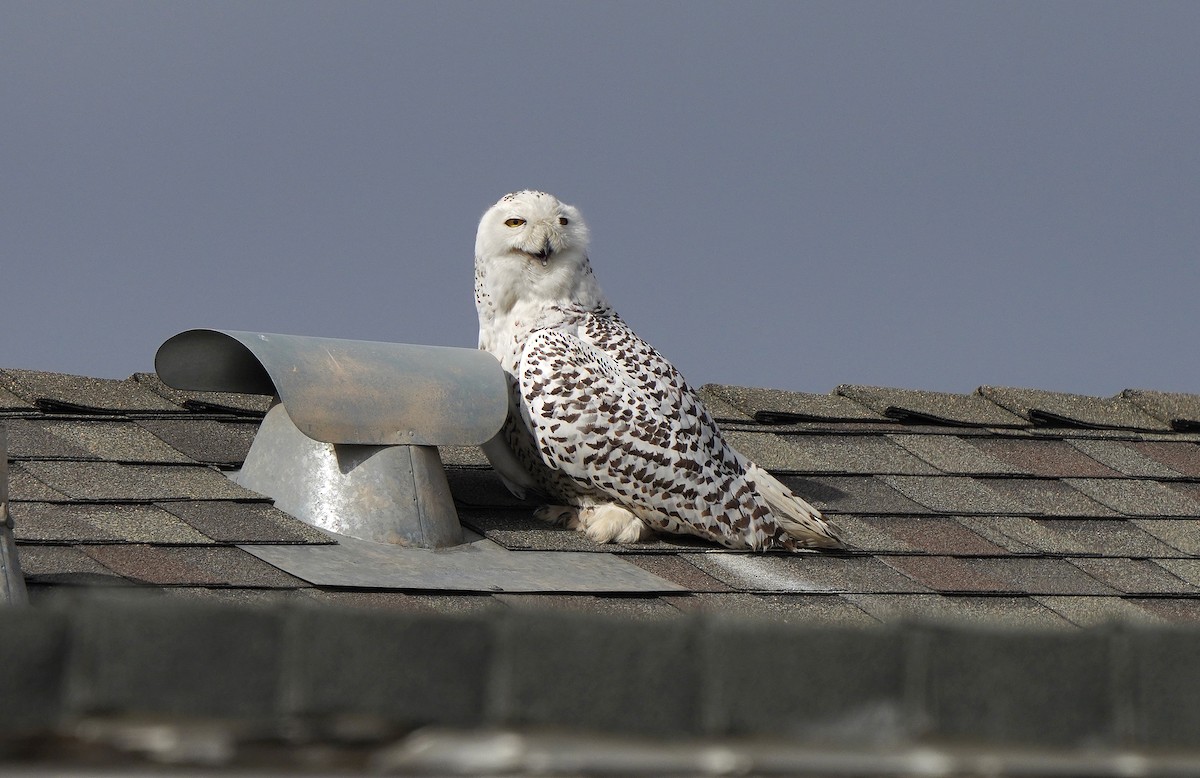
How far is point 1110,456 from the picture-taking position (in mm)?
6250

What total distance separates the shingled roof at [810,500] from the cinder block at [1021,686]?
5.65 feet

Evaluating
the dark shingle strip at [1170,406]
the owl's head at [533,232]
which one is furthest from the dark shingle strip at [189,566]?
the dark shingle strip at [1170,406]

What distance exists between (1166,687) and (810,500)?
3.47 m

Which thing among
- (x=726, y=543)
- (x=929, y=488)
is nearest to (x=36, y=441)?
(x=726, y=543)

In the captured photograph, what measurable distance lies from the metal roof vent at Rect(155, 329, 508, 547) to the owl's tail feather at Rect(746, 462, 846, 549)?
851mm

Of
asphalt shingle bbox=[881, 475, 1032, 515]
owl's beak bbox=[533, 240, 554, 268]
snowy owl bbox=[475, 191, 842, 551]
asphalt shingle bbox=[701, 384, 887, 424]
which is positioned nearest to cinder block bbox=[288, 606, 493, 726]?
snowy owl bbox=[475, 191, 842, 551]

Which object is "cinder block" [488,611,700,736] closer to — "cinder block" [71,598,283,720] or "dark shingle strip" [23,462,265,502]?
"cinder block" [71,598,283,720]

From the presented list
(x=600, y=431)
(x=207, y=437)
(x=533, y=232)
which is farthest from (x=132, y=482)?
(x=533, y=232)

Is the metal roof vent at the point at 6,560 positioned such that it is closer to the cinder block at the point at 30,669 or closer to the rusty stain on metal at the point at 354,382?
the rusty stain on metal at the point at 354,382

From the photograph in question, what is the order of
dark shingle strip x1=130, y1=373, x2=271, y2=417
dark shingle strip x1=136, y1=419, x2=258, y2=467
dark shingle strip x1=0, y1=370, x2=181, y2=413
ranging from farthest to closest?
dark shingle strip x1=130, y1=373, x2=271, y2=417 → dark shingle strip x1=0, y1=370, x2=181, y2=413 → dark shingle strip x1=136, y1=419, x2=258, y2=467

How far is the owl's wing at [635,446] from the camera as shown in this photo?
4.73m

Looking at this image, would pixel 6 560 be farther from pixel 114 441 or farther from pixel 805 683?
pixel 805 683

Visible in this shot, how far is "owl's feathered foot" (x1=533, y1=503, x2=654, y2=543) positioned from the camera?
15.5 ft

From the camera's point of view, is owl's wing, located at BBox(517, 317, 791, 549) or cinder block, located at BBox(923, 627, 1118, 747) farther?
owl's wing, located at BBox(517, 317, 791, 549)
